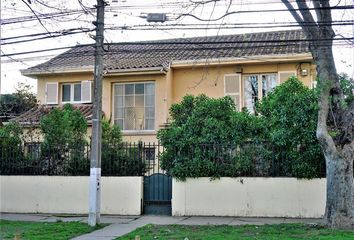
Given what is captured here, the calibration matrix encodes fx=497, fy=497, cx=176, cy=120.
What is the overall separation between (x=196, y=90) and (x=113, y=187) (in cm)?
743

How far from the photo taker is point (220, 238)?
439 inches

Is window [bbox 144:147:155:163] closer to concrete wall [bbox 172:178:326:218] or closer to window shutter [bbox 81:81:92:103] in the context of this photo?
concrete wall [bbox 172:178:326:218]

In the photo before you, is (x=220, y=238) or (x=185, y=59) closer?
(x=220, y=238)

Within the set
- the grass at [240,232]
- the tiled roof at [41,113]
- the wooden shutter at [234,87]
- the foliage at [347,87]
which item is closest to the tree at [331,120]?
the foliage at [347,87]

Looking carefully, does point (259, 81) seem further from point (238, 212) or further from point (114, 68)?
point (238, 212)

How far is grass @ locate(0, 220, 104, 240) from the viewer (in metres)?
12.0

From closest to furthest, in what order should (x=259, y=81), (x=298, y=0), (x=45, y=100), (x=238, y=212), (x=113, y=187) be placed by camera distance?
(x=298, y=0) < (x=238, y=212) < (x=113, y=187) < (x=259, y=81) < (x=45, y=100)

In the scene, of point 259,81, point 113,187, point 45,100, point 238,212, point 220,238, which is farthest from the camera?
point 45,100

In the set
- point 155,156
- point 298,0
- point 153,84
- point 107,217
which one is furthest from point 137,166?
point 298,0

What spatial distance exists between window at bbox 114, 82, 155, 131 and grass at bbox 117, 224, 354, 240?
8891 mm

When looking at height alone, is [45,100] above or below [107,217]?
above

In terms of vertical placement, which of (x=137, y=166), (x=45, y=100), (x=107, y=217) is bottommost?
(x=107, y=217)

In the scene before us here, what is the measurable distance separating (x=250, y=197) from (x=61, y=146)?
22.1 ft

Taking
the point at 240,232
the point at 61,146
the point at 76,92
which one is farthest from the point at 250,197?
the point at 76,92
